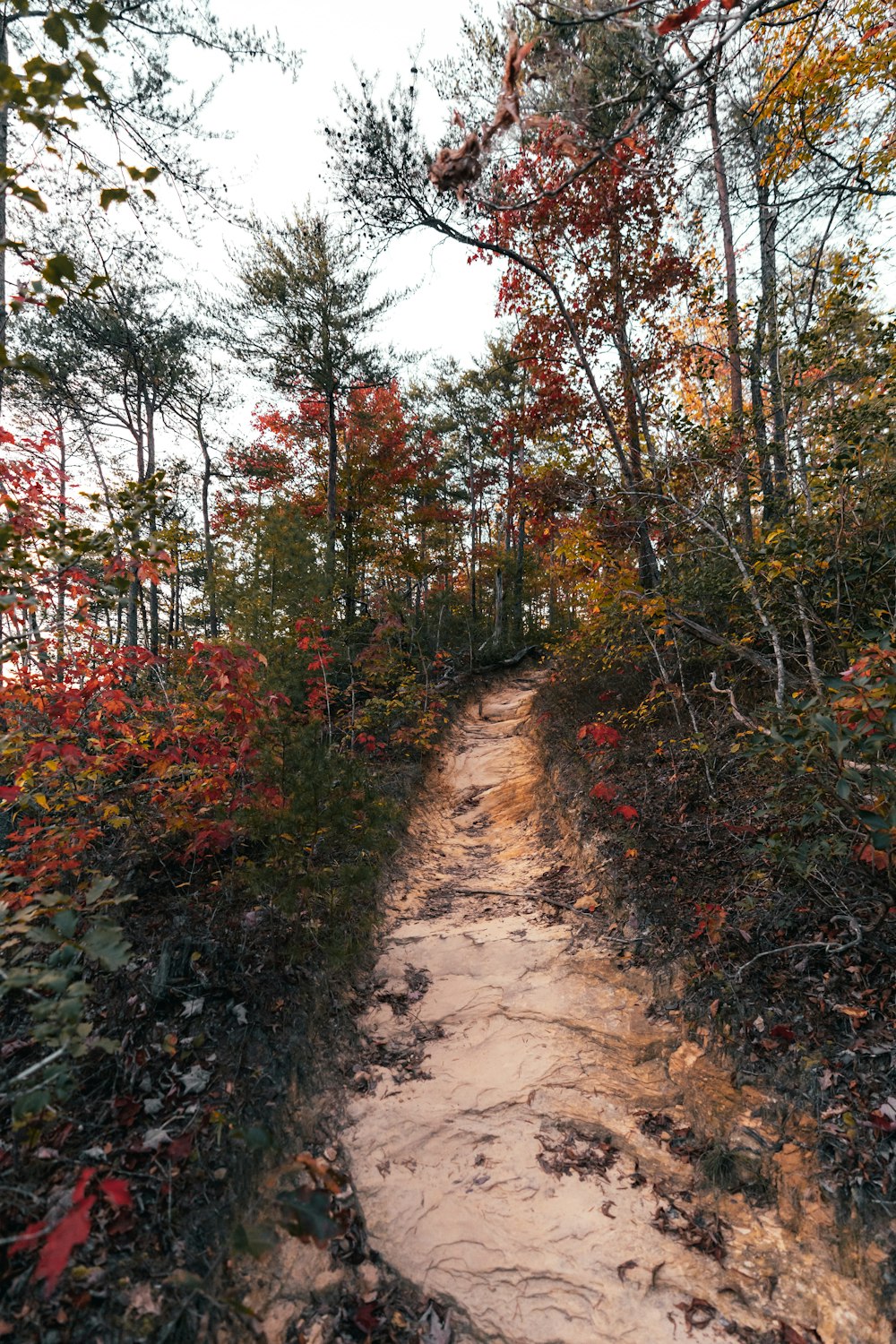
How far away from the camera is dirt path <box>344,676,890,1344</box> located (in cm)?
236

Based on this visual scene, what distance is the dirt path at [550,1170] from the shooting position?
236 centimetres

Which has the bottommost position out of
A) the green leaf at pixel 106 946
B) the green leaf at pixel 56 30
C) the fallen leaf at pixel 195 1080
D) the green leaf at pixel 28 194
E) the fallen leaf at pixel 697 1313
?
the fallen leaf at pixel 697 1313

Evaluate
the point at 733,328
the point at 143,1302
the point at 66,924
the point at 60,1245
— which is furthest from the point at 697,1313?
the point at 733,328

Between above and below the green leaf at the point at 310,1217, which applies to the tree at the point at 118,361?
above

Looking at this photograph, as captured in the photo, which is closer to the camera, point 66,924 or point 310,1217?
point 310,1217

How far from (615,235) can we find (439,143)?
419 cm

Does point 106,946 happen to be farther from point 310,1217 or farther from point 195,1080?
point 195,1080

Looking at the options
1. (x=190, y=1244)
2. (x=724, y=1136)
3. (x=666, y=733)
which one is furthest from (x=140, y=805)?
(x=666, y=733)

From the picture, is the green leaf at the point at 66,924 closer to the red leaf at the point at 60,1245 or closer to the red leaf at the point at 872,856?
the red leaf at the point at 60,1245

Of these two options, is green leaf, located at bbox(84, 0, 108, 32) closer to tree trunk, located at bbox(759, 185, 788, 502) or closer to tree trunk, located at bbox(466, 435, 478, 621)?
tree trunk, located at bbox(759, 185, 788, 502)

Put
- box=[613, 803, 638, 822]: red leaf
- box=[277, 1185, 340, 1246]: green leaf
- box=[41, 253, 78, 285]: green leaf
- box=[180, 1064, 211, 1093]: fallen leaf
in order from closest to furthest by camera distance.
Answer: box=[277, 1185, 340, 1246]: green leaf
box=[41, 253, 78, 285]: green leaf
box=[180, 1064, 211, 1093]: fallen leaf
box=[613, 803, 638, 822]: red leaf

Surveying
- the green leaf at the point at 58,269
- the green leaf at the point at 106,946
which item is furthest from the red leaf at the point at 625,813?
the green leaf at the point at 58,269

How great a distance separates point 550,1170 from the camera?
2.98 metres

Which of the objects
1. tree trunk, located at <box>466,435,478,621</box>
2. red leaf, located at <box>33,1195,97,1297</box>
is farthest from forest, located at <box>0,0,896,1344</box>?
tree trunk, located at <box>466,435,478,621</box>
